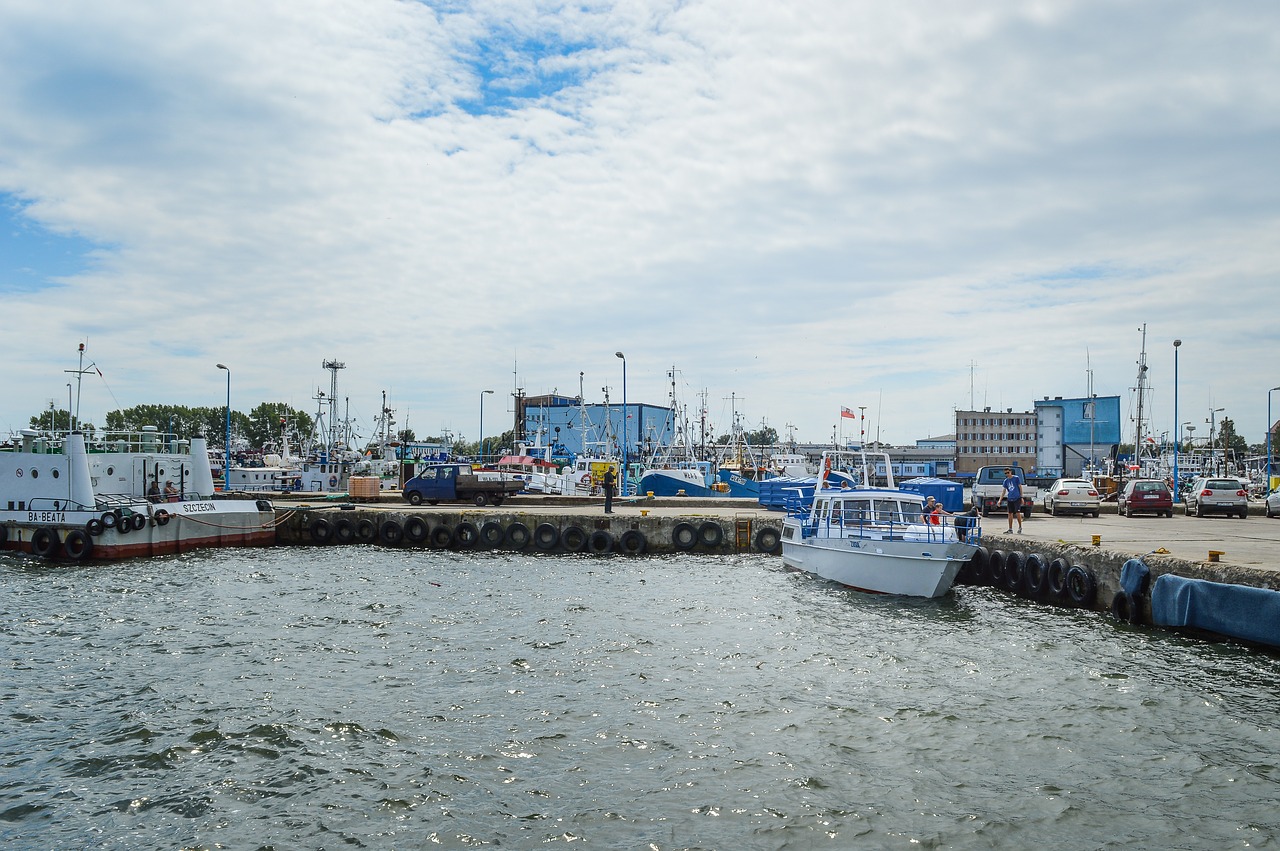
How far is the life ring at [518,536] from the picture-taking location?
33.6 metres

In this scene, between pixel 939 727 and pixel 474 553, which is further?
pixel 474 553

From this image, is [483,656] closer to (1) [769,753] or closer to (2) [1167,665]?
(1) [769,753]

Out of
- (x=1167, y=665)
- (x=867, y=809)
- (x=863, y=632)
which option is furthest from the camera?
(x=863, y=632)

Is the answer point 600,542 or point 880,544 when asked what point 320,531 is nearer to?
point 600,542

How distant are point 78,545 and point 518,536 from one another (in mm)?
14768

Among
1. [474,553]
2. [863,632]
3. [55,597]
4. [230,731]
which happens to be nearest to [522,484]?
[474,553]

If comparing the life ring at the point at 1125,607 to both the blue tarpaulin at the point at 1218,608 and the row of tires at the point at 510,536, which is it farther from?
the row of tires at the point at 510,536

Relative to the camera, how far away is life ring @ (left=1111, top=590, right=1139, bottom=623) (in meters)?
17.6

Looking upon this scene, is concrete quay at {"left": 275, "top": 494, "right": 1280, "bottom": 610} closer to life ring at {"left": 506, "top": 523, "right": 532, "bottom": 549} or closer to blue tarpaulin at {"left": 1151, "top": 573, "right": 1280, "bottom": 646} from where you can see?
life ring at {"left": 506, "top": 523, "right": 532, "bottom": 549}

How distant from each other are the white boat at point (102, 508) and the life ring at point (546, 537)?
36.4 ft

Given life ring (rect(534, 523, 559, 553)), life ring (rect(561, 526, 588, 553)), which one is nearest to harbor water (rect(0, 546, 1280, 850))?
life ring (rect(561, 526, 588, 553))

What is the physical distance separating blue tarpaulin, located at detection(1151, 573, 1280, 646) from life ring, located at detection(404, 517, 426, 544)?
25.7 metres

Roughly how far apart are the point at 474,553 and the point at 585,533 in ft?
13.7

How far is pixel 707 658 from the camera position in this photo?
1517cm
